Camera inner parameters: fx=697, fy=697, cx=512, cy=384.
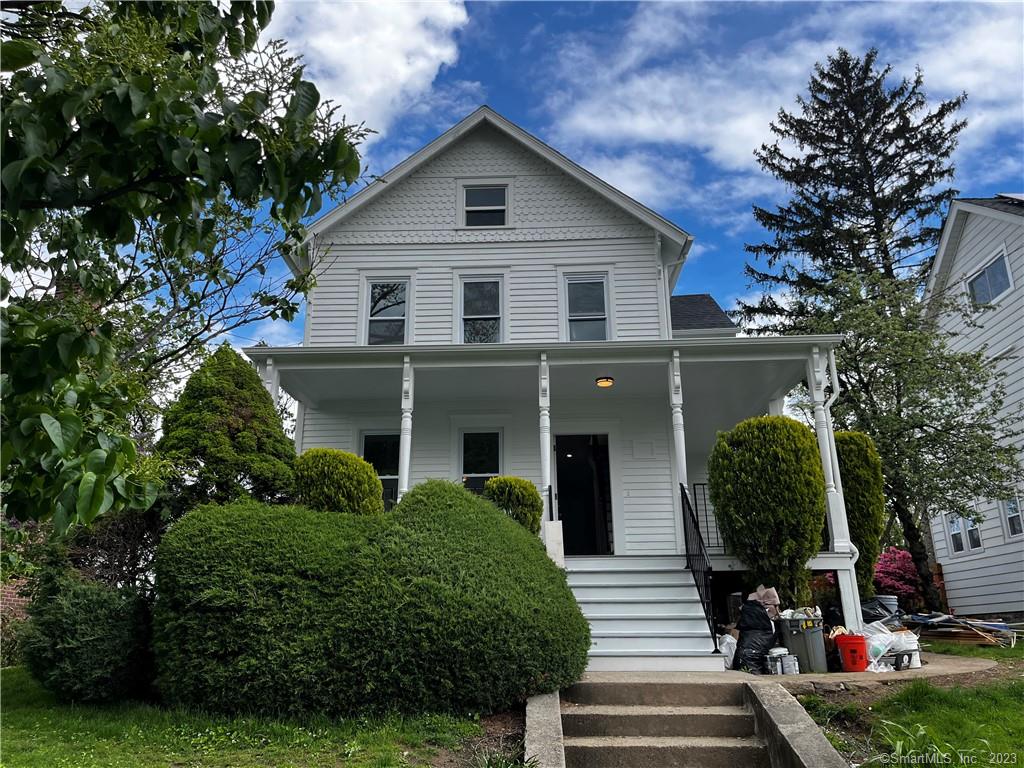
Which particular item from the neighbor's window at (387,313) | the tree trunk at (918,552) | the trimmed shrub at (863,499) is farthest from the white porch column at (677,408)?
the tree trunk at (918,552)

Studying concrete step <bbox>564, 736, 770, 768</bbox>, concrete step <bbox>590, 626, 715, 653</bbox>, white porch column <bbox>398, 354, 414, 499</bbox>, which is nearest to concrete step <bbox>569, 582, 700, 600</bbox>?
concrete step <bbox>590, 626, 715, 653</bbox>

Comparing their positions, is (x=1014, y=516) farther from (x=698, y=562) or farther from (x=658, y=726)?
(x=658, y=726)

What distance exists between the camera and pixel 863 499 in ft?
33.5

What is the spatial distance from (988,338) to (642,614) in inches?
449

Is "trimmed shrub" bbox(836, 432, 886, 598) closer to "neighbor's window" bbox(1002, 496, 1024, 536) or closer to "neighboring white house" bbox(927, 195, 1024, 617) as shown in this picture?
"neighboring white house" bbox(927, 195, 1024, 617)

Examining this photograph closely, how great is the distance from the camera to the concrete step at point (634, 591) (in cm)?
858

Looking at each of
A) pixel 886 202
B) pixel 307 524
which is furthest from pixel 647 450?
pixel 886 202

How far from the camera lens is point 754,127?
24047 millimetres

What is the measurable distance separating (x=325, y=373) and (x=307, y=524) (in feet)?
15.8

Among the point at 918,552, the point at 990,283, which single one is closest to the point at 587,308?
the point at 918,552

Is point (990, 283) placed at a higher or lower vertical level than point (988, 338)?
higher

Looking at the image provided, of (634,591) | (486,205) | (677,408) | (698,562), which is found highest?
(486,205)

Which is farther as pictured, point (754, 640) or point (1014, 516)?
point (1014, 516)

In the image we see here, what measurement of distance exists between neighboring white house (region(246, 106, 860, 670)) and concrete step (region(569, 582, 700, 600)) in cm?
142
